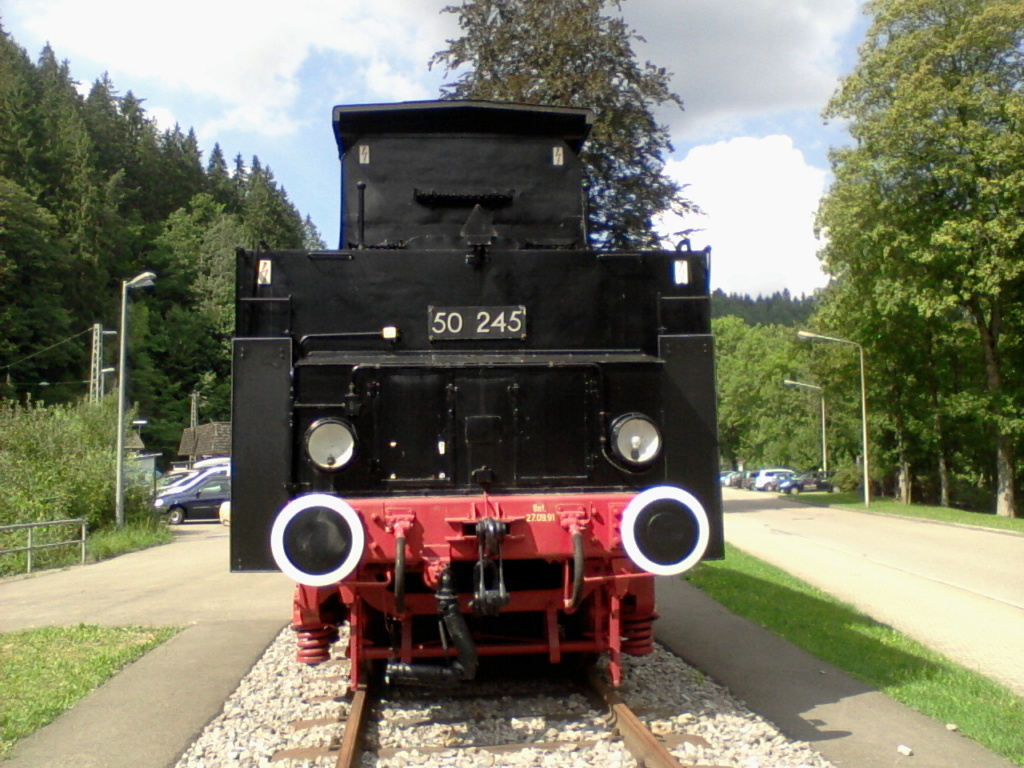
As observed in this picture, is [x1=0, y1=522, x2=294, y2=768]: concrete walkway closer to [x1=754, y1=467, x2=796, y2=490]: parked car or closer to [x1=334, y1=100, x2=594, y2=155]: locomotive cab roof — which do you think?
[x1=334, y1=100, x2=594, y2=155]: locomotive cab roof

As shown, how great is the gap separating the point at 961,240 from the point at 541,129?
2335 cm

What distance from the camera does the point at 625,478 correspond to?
541 cm

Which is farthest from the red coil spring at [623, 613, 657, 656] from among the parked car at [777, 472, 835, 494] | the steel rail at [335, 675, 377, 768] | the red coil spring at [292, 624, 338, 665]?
the parked car at [777, 472, 835, 494]

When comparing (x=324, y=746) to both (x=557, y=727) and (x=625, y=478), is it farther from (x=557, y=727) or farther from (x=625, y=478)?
(x=625, y=478)

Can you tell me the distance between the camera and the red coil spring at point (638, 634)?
5598 millimetres

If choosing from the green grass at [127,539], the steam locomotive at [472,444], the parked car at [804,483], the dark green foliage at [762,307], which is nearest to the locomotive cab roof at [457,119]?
the steam locomotive at [472,444]

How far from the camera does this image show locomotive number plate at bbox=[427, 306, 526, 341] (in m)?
5.62

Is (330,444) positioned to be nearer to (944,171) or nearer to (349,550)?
(349,550)

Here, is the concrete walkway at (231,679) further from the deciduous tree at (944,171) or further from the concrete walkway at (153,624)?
the deciduous tree at (944,171)

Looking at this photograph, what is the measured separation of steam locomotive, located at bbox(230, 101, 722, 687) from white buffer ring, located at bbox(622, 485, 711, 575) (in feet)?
0.04

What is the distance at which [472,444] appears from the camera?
5.34 m

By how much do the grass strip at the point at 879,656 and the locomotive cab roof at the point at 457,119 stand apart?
4.42 meters

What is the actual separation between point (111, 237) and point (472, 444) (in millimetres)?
57625

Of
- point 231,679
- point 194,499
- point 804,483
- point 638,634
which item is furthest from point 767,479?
point 638,634
